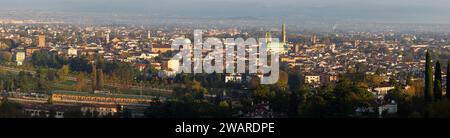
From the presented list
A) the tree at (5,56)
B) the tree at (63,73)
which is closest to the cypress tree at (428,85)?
the tree at (63,73)

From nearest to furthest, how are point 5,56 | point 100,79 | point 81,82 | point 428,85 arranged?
point 428,85
point 81,82
point 100,79
point 5,56

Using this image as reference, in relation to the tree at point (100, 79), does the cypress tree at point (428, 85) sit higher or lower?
higher

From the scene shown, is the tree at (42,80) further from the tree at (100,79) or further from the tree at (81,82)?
the tree at (100,79)

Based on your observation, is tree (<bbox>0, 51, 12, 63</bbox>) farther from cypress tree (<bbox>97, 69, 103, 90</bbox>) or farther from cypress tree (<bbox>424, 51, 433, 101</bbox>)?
cypress tree (<bbox>424, 51, 433, 101</bbox>)

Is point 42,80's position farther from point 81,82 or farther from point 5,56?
point 5,56

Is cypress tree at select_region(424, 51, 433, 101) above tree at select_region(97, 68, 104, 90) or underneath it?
above

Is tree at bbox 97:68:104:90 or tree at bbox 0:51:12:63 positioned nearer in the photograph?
tree at bbox 97:68:104:90

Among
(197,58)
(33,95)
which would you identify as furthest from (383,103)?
(197,58)

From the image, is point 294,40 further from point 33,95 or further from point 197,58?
point 33,95

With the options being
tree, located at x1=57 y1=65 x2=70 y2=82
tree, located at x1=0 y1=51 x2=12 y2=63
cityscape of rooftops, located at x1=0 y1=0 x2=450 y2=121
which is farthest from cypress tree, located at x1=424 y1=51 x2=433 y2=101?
tree, located at x1=0 y1=51 x2=12 y2=63

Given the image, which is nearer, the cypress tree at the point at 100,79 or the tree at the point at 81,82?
the tree at the point at 81,82

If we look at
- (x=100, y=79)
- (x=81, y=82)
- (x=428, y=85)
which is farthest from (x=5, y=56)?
(x=428, y=85)

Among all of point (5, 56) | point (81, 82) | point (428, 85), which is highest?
point (428, 85)

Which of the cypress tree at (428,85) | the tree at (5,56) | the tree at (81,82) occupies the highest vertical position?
the cypress tree at (428,85)
